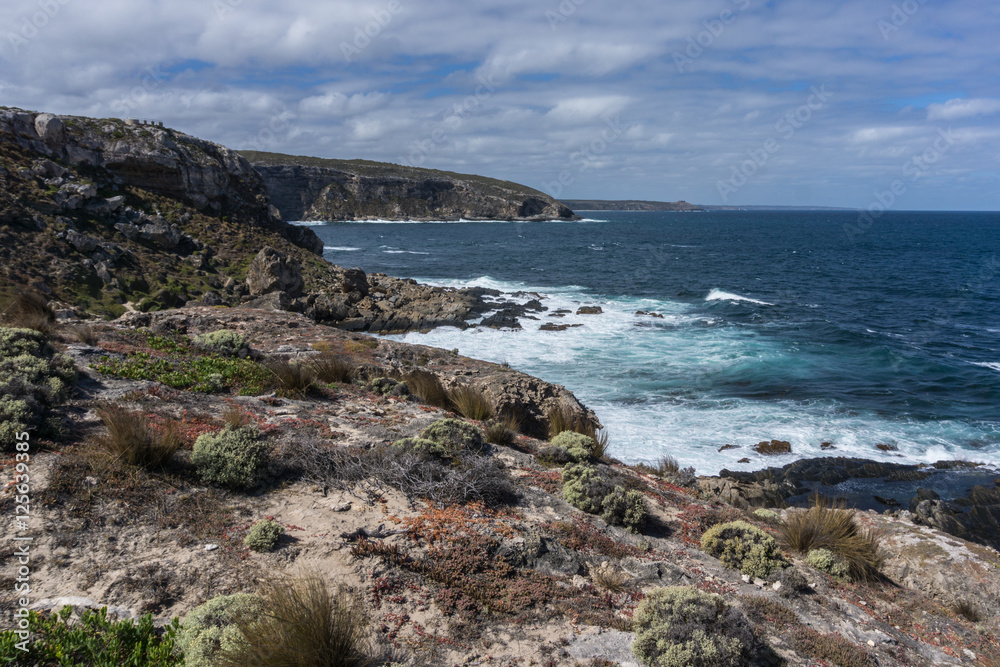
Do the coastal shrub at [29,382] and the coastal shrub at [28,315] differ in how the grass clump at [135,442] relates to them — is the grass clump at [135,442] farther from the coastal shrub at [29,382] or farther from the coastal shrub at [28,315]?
the coastal shrub at [28,315]

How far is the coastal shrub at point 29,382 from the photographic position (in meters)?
5.96

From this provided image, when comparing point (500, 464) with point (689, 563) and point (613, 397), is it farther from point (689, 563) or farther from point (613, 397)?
point (613, 397)

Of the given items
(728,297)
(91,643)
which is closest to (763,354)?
(728,297)

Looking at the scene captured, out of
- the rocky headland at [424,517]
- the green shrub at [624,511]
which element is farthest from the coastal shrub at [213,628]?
the green shrub at [624,511]

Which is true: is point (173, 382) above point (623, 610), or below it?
above

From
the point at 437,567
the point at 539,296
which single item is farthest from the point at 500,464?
the point at 539,296

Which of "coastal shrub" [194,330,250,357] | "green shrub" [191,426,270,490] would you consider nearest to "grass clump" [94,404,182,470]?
"green shrub" [191,426,270,490]

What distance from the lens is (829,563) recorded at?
7.12 meters

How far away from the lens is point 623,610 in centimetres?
541

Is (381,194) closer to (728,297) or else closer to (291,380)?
(728,297)

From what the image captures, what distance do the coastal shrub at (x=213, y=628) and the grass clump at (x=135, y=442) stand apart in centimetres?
259

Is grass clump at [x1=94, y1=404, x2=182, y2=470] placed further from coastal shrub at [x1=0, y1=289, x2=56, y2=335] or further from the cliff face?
the cliff face

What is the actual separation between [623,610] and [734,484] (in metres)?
8.87

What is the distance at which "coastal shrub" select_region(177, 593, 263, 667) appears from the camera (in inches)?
146
